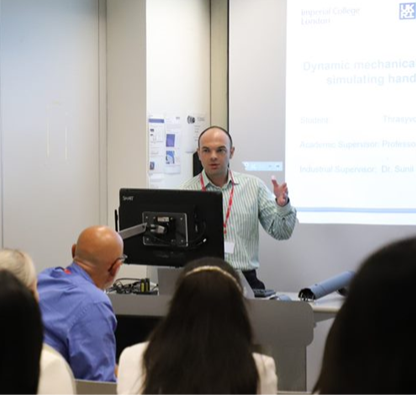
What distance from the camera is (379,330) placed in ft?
4.28

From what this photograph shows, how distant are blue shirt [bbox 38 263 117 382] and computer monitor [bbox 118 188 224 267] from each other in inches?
30.6

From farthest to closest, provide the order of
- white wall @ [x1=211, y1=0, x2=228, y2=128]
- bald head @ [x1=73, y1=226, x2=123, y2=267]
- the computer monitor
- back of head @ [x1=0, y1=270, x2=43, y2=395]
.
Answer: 1. white wall @ [x1=211, y1=0, x2=228, y2=128]
2. the computer monitor
3. bald head @ [x1=73, y1=226, x2=123, y2=267]
4. back of head @ [x1=0, y1=270, x2=43, y2=395]

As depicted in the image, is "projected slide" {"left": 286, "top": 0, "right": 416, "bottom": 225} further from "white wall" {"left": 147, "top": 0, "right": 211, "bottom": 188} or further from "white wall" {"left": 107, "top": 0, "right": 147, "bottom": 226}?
"white wall" {"left": 107, "top": 0, "right": 147, "bottom": 226}

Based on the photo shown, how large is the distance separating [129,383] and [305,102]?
334cm

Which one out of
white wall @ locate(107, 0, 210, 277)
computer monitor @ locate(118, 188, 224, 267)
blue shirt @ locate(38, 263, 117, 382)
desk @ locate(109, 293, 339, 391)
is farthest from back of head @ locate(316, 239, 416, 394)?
white wall @ locate(107, 0, 210, 277)

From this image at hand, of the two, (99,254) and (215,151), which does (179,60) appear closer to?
(215,151)

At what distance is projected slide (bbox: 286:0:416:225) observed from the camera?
15.5ft

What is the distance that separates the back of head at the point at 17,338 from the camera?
1416 millimetres

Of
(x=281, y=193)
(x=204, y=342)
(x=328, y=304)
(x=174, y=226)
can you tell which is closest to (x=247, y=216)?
(x=281, y=193)

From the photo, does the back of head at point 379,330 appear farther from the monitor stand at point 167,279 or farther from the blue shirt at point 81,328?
Result: the monitor stand at point 167,279

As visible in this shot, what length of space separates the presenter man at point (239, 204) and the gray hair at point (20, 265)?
2.07m

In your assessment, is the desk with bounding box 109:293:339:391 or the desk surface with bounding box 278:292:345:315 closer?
the desk with bounding box 109:293:339:391

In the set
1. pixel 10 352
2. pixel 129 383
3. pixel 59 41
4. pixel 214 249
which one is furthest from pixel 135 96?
pixel 10 352

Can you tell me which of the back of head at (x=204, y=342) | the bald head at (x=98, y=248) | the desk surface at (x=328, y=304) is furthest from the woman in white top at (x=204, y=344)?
the desk surface at (x=328, y=304)
